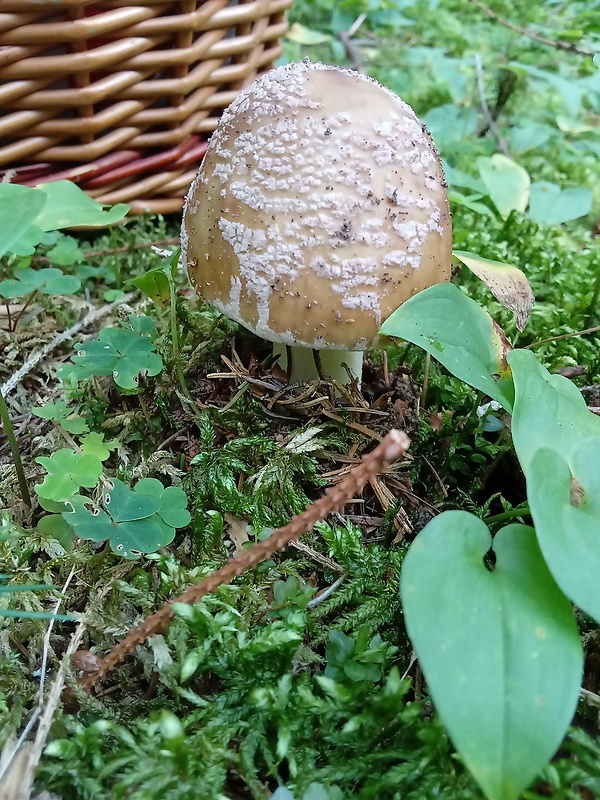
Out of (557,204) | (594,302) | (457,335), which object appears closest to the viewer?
(457,335)

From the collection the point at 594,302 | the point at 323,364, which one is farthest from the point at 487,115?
the point at 323,364

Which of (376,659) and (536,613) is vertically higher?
(536,613)

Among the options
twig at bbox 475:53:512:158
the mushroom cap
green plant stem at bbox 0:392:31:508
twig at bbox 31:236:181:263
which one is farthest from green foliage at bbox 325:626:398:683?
twig at bbox 475:53:512:158

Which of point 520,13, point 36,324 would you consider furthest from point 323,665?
point 520,13

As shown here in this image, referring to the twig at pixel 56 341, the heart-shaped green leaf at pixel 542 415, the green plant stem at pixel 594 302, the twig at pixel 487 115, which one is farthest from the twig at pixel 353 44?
the heart-shaped green leaf at pixel 542 415

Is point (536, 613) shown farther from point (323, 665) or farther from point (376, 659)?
point (323, 665)

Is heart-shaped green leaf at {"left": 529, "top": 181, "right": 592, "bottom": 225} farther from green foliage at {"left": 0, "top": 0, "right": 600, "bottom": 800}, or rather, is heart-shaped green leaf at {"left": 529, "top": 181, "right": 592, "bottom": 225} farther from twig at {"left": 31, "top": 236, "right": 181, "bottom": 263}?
twig at {"left": 31, "top": 236, "right": 181, "bottom": 263}

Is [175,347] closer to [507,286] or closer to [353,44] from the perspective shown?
[507,286]
